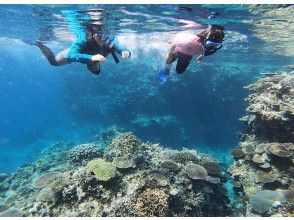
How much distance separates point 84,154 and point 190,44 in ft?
29.5

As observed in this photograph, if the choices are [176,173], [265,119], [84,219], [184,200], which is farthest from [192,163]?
[84,219]

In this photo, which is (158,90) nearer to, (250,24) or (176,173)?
(250,24)

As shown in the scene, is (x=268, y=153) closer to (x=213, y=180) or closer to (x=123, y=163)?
(x=213, y=180)

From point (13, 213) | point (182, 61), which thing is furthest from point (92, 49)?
point (13, 213)

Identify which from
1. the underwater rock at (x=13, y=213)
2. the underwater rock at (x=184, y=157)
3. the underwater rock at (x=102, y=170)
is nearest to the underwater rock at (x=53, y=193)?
the underwater rock at (x=13, y=213)

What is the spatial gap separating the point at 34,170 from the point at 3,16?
Answer: 12291 millimetres

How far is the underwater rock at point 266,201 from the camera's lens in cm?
904

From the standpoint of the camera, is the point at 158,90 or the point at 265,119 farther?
the point at 158,90

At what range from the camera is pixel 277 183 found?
34.9 ft

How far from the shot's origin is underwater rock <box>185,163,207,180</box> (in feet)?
32.9

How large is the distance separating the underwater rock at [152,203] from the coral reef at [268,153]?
311 centimetres

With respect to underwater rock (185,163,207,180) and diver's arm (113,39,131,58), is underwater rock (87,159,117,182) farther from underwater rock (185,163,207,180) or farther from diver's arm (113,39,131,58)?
diver's arm (113,39,131,58)

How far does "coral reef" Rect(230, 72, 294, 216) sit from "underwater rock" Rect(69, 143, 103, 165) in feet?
20.3

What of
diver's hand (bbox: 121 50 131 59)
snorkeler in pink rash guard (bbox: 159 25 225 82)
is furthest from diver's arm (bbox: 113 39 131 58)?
snorkeler in pink rash guard (bbox: 159 25 225 82)
